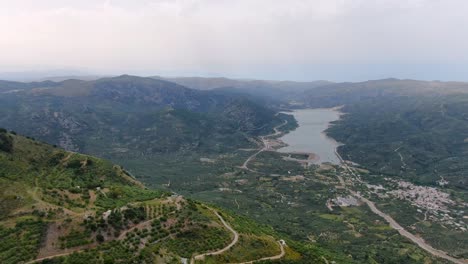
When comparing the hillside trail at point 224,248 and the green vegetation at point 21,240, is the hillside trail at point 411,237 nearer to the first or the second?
the hillside trail at point 224,248

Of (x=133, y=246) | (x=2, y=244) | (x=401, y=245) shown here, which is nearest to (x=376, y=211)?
(x=401, y=245)

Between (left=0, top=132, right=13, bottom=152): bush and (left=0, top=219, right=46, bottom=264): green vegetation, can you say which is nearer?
(left=0, top=219, right=46, bottom=264): green vegetation

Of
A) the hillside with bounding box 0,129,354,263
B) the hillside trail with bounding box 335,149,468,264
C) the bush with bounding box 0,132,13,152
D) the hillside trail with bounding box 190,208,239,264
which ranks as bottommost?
the hillside trail with bounding box 335,149,468,264

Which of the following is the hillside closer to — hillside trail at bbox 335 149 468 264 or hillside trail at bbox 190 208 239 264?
hillside trail at bbox 190 208 239 264

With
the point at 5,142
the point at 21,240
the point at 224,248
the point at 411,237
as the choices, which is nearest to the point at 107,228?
the point at 21,240

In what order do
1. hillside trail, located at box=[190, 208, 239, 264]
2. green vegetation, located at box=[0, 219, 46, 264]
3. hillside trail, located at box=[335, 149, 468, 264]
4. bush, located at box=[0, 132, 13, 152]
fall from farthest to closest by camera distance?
hillside trail, located at box=[335, 149, 468, 264] → bush, located at box=[0, 132, 13, 152] → hillside trail, located at box=[190, 208, 239, 264] → green vegetation, located at box=[0, 219, 46, 264]

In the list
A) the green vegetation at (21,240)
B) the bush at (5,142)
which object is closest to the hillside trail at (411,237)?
the green vegetation at (21,240)

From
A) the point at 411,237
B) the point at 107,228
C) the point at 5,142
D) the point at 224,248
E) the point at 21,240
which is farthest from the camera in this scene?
the point at 411,237

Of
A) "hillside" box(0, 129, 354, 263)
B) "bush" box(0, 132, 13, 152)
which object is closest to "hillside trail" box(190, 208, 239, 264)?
"hillside" box(0, 129, 354, 263)

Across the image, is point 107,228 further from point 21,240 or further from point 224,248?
point 224,248
